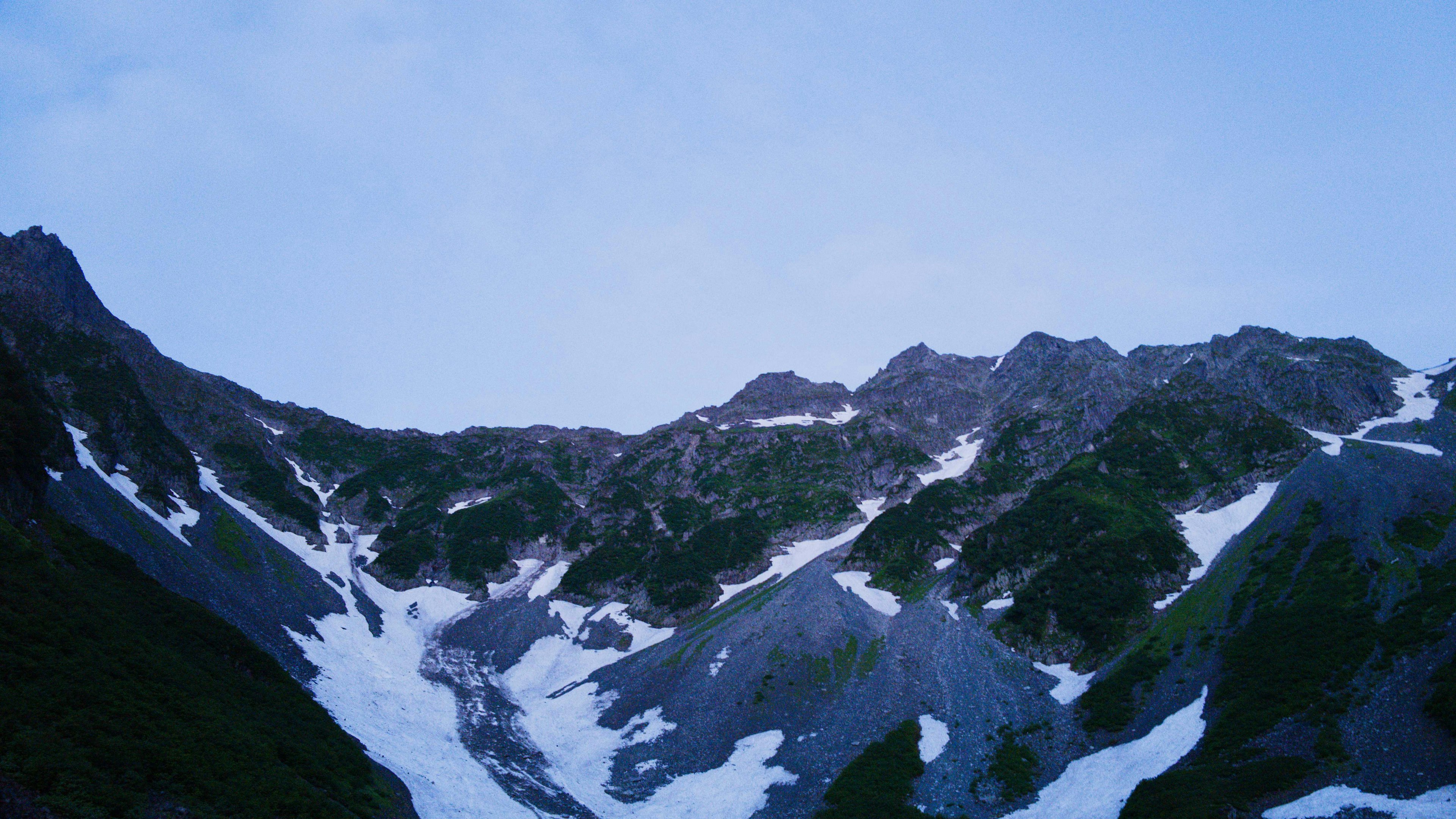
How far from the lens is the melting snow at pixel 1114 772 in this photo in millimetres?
50188

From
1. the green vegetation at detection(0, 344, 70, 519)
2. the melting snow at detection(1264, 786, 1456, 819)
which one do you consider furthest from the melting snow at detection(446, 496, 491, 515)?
the melting snow at detection(1264, 786, 1456, 819)

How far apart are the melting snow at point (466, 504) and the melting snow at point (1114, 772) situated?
136 meters

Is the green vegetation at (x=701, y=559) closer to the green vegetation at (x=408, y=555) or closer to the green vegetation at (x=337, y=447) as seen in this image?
the green vegetation at (x=408, y=555)

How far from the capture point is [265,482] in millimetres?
133000

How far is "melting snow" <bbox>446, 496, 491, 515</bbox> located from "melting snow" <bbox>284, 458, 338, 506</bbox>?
2613 centimetres

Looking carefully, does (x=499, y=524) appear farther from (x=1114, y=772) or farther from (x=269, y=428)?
(x=1114, y=772)

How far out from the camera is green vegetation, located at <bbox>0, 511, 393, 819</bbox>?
2623 centimetres

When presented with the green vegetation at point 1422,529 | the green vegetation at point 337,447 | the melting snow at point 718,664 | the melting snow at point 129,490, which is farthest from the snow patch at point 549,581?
the green vegetation at point 1422,529

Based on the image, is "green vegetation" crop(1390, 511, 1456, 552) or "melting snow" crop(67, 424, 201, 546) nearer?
"green vegetation" crop(1390, 511, 1456, 552)

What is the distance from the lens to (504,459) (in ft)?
629

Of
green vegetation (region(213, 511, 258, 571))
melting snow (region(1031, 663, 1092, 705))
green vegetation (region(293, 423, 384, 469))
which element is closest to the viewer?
melting snow (region(1031, 663, 1092, 705))

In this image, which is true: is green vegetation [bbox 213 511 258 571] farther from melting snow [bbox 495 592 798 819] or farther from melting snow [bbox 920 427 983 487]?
melting snow [bbox 920 427 983 487]

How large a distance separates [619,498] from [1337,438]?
149m

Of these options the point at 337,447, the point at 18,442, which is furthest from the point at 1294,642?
the point at 337,447
